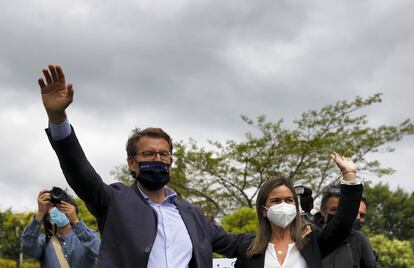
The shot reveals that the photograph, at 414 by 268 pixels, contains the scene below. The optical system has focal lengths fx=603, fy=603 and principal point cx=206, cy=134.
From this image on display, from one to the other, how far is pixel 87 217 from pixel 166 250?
18.7m

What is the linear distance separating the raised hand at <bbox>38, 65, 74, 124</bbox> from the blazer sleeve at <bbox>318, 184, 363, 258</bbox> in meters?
1.75

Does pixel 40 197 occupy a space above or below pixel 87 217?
below

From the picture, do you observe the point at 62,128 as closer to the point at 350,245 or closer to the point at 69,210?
the point at 69,210

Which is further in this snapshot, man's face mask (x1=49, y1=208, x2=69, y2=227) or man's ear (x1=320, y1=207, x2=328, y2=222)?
man's face mask (x1=49, y1=208, x2=69, y2=227)

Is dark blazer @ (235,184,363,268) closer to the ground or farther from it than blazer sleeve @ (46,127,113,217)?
closer to the ground

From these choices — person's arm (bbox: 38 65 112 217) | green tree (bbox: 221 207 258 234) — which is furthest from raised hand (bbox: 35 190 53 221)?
green tree (bbox: 221 207 258 234)

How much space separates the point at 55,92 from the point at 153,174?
78cm

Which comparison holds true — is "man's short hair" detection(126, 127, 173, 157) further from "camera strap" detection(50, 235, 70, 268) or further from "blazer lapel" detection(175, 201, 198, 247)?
"camera strap" detection(50, 235, 70, 268)

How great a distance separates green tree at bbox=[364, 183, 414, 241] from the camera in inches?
1848

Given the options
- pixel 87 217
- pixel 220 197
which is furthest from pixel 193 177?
pixel 87 217

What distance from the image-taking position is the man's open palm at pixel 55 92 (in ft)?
9.21

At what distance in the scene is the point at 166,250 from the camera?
10.5ft

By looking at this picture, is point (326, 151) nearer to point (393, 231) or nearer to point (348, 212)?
point (348, 212)

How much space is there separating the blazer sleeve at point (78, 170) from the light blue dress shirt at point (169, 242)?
0.38 metres
